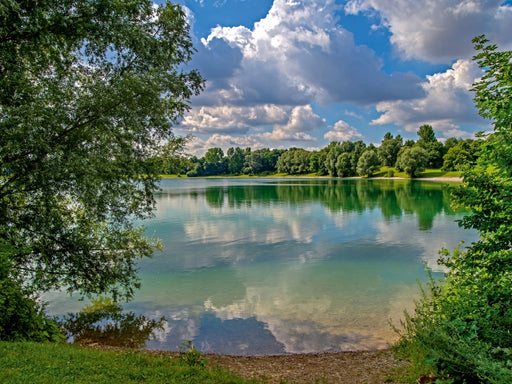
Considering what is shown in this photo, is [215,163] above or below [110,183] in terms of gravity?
above

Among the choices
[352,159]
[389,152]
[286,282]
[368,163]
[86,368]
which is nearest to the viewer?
[86,368]

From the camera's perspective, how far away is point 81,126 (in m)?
9.73

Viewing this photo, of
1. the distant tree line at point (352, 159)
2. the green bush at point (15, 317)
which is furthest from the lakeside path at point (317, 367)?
the distant tree line at point (352, 159)

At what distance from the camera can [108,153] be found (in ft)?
35.2

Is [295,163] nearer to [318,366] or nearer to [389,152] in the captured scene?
→ [389,152]

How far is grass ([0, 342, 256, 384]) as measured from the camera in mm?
5707

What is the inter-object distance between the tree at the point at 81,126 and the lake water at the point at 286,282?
11.4 feet

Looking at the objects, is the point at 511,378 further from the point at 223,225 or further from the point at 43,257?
the point at 223,225

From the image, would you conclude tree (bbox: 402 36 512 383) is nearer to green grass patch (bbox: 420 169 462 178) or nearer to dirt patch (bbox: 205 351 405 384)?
dirt patch (bbox: 205 351 405 384)

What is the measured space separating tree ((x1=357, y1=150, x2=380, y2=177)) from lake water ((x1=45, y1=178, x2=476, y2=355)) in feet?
299

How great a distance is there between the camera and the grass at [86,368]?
18.7 ft

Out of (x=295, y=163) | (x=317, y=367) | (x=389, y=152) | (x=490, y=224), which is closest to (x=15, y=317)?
(x=317, y=367)

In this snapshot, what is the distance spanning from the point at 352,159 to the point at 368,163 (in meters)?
12.4

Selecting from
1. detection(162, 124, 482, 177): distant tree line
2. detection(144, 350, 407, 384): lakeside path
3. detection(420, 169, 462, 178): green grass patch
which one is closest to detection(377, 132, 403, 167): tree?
detection(162, 124, 482, 177): distant tree line
